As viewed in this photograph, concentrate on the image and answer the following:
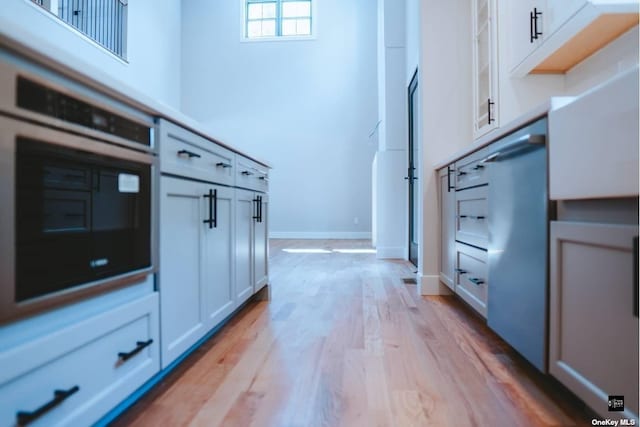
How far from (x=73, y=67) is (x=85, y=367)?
0.64 meters

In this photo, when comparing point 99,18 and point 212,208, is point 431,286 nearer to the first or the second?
point 212,208

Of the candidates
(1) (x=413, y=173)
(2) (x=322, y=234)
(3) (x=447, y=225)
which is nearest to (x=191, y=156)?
(3) (x=447, y=225)

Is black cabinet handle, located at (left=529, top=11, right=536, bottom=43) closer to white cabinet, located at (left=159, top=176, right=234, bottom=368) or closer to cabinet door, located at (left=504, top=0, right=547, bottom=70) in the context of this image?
cabinet door, located at (left=504, top=0, right=547, bottom=70)

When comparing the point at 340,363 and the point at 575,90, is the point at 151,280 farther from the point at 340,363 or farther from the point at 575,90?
the point at 575,90

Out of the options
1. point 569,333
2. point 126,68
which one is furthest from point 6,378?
point 126,68

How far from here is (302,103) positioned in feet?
24.4

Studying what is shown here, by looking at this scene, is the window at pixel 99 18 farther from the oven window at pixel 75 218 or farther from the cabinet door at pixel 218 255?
the oven window at pixel 75 218

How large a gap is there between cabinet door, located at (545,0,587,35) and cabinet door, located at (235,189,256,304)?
1680mm

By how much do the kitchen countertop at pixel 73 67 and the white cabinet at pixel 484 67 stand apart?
72.4 inches

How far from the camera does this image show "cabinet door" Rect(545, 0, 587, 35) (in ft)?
5.31

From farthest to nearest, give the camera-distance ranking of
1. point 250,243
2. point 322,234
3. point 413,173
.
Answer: point 322,234
point 413,173
point 250,243

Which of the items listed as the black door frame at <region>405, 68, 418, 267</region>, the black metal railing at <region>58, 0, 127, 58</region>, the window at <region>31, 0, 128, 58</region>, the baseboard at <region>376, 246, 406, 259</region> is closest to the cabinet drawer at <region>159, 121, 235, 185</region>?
the black door frame at <region>405, 68, 418, 267</region>

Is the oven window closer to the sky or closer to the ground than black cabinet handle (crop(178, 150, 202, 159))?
closer to the ground
